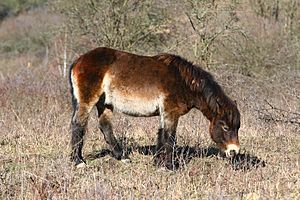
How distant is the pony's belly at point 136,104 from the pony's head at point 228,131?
2.88 ft

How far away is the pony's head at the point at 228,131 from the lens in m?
6.89

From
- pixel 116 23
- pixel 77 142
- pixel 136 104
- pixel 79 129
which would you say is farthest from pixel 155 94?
pixel 116 23

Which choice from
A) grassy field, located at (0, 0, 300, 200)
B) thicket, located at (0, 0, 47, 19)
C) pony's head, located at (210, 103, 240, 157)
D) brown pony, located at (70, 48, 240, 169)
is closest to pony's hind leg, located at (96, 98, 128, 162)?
grassy field, located at (0, 0, 300, 200)

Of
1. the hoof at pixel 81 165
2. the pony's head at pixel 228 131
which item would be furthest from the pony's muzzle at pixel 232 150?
the hoof at pixel 81 165

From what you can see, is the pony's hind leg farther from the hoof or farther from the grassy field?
the hoof

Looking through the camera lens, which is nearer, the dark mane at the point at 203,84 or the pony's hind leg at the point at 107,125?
the dark mane at the point at 203,84

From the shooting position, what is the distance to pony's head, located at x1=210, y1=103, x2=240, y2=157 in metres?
6.89

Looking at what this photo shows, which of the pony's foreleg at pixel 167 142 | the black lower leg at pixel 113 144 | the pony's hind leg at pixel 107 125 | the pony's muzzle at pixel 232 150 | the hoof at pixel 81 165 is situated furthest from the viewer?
the pony's hind leg at pixel 107 125

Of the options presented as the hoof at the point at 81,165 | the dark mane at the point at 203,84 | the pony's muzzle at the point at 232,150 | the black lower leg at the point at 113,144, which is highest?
the dark mane at the point at 203,84

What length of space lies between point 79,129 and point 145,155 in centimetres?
114

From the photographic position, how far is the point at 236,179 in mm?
6090

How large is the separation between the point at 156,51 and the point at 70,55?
3639mm

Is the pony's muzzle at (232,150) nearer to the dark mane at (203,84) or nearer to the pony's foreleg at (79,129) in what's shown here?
the dark mane at (203,84)

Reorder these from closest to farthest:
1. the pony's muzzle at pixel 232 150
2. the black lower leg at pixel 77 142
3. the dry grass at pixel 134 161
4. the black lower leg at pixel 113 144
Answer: the dry grass at pixel 134 161 → the pony's muzzle at pixel 232 150 → the black lower leg at pixel 77 142 → the black lower leg at pixel 113 144
